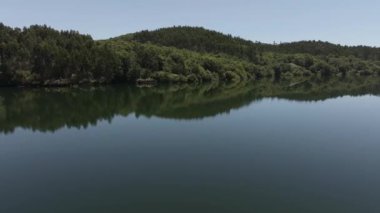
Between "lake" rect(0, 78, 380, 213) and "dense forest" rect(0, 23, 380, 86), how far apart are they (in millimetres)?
31903

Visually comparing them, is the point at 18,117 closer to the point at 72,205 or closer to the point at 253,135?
the point at 253,135

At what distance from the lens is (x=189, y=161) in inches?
963

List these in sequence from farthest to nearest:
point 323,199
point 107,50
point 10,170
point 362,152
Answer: point 107,50 < point 362,152 < point 10,170 < point 323,199

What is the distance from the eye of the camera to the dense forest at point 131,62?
78188 millimetres

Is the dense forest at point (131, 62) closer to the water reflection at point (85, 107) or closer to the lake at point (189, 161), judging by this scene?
the water reflection at point (85, 107)

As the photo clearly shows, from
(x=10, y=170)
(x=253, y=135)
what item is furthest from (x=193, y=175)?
(x=253, y=135)

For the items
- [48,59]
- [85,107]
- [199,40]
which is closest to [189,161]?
[85,107]

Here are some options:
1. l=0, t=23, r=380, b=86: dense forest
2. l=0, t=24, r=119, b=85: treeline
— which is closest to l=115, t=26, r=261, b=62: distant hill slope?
l=0, t=23, r=380, b=86: dense forest

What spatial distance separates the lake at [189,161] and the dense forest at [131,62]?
31.9 metres

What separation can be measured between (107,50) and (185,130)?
60067 millimetres

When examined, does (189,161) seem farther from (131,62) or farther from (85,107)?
(131,62)

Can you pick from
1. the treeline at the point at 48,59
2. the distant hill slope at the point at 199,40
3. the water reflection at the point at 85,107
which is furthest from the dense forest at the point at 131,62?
the water reflection at the point at 85,107

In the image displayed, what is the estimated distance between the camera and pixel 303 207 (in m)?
16.8

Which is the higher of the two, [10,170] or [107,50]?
[107,50]
